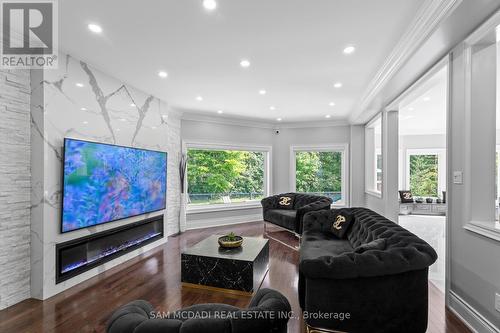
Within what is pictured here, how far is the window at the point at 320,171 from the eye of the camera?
7.07 metres

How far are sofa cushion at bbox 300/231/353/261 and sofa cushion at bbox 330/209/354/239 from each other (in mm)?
76

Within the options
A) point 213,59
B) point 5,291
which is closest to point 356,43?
point 213,59

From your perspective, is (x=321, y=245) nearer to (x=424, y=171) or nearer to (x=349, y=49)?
(x=349, y=49)

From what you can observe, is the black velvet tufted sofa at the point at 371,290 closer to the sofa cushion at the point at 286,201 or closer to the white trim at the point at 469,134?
the white trim at the point at 469,134

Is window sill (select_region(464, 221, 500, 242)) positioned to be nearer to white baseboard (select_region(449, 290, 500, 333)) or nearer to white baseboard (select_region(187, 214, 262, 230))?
white baseboard (select_region(449, 290, 500, 333))

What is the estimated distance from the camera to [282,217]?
515cm

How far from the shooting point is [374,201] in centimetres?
574

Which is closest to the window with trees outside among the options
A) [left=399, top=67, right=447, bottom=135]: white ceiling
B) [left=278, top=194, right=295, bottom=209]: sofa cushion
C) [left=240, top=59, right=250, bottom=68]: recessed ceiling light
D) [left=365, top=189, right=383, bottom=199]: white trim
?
[left=399, top=67, right=447, bottom=135]: white ceiling

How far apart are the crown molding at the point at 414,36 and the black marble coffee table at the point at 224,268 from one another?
9.31 feet

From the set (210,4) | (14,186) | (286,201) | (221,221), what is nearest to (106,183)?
(14,186)

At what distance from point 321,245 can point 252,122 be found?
444 centimetres

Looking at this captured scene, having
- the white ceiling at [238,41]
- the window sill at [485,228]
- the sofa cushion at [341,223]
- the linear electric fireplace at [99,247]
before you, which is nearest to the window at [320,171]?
the white ceiling at [238,41]

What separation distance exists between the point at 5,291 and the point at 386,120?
5.97 meters

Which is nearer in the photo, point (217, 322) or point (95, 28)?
point (217, 322)
